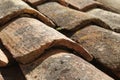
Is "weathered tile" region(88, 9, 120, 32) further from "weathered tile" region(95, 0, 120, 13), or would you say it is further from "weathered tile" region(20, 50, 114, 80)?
"weathered tile" region(20, 50, 114, 80)

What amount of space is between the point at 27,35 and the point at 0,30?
0.38 metres

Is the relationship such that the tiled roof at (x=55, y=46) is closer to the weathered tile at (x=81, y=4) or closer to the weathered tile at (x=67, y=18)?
the weathered tile at (x=67, y=18)

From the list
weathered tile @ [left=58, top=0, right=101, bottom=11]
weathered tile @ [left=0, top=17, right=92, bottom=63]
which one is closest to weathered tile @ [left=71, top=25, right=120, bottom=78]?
weathered tile @ [left=0, top=17, right=92, bottom=63]

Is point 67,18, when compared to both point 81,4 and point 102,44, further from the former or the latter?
point 81,4

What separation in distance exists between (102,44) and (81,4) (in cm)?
116

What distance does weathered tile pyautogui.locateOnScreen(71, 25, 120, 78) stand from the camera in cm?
198

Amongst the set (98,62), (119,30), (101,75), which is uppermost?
(101,75)

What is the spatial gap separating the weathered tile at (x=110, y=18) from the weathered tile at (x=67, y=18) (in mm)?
202

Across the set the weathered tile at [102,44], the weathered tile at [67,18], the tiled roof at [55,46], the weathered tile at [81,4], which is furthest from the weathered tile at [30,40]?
the weathered tile at [81,4]

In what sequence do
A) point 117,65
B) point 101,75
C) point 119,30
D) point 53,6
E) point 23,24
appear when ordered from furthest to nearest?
point 53,6
point 119,30
point 23,24
point 117,65
point 101,75

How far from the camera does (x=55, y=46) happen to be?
2.00 metres

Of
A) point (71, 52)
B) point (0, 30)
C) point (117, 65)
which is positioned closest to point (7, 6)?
point (0, 30)

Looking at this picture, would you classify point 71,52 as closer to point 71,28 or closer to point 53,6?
point 71,28

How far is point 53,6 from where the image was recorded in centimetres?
300
